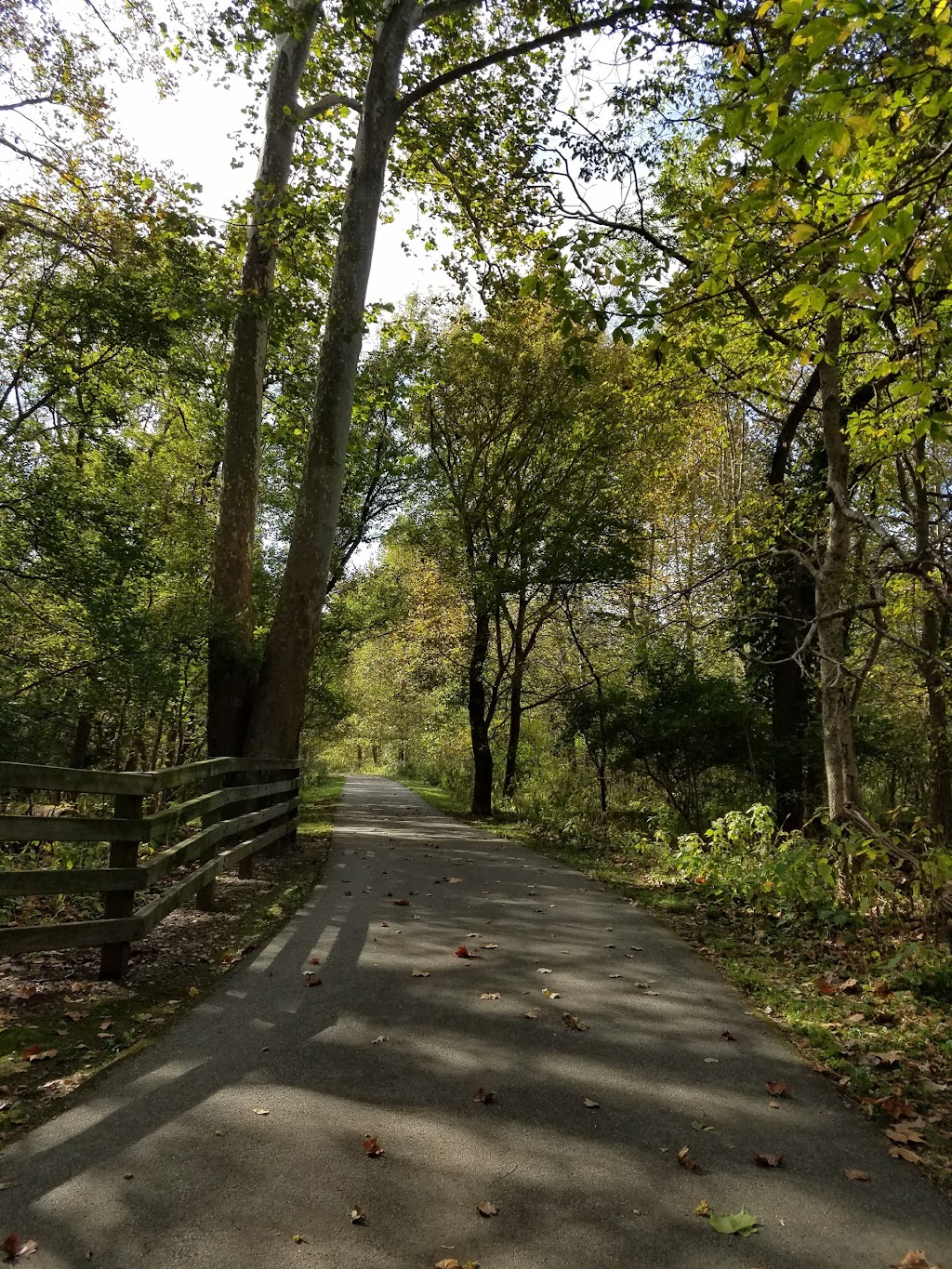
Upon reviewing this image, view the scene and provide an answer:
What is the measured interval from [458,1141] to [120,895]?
106 inches

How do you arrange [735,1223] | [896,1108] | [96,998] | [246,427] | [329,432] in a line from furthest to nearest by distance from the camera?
[246,427] < [329,432] < [96,998] < [896,1108] < [735,1223]

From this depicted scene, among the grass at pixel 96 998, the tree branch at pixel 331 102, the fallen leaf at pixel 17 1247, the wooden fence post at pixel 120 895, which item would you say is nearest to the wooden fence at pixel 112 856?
the wooden fence post at pixel 120 895

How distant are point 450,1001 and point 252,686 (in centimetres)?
627

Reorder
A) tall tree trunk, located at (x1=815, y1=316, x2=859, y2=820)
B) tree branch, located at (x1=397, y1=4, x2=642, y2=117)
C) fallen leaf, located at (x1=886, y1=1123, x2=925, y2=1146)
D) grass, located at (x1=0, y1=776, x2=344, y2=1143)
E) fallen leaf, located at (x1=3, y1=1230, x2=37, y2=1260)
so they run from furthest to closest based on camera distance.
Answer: tree branch, located at (x1=397, y1=4, x2=642, y2=117)
tall tree trunk, located at (x1=815, y1=316, x2=859, y2=820)
grass, located at (x1=0, y1=776, x2=344, y2=1143)
fallen leaf, located at (x1=886, y1=1123, x2=925, y2=1146)
fallen leaf, located at (x1=3, y1=1230, x2=37, y2=1260)

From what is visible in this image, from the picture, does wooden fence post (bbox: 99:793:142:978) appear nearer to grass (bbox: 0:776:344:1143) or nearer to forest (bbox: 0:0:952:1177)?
grass (bbox: 0:776:344:1143)

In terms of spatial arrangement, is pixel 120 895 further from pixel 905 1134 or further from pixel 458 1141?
pixel 905 1134

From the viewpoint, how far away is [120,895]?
14.6 ft

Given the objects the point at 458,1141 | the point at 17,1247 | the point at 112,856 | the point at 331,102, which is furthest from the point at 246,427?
the point at 17,1247

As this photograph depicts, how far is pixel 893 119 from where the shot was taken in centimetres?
532

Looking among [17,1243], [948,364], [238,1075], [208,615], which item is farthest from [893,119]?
[208,615]

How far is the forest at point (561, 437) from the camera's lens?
5.11m

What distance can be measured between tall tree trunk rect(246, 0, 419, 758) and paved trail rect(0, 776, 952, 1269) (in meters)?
4.95

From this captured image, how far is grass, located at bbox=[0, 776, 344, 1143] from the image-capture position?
128 inches

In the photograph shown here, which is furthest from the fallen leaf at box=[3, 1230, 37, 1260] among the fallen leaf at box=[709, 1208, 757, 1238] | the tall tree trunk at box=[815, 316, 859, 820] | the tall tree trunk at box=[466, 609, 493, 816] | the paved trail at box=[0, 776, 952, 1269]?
the tall tree trunk at box=[466, 609, 493, 816]
